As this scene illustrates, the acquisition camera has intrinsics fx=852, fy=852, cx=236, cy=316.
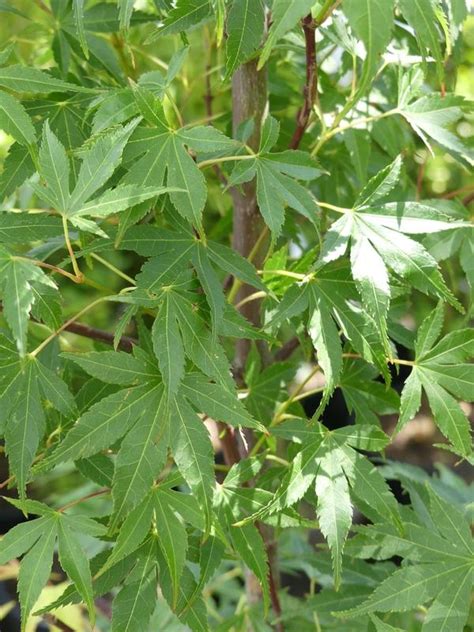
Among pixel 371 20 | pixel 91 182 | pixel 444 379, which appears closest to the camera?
pixel 371 20

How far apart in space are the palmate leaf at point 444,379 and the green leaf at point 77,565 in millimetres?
271

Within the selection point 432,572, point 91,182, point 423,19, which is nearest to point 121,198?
point 91,182

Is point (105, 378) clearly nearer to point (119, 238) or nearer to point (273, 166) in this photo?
point (119, 238)

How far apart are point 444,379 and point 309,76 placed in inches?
10.6

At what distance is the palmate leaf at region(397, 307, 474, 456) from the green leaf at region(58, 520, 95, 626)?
27 centimetres

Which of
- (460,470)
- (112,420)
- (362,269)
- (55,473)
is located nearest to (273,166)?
(362,269)

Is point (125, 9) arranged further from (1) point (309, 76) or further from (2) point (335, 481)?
(2) point (335, 481)

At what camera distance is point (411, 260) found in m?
0.65

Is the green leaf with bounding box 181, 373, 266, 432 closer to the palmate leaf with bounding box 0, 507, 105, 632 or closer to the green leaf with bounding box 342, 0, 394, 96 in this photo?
the palmate leaf with bounding box 0, 507, 105, 632

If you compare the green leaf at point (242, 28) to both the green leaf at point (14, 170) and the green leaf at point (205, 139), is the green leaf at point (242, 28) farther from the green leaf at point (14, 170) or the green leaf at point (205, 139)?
the green leaf at point (14, 170)

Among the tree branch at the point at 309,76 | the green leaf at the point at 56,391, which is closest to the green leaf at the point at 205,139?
the tree branch at the point at 309,76

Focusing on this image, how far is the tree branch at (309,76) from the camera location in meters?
0.64

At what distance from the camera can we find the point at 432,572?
2.37 feet

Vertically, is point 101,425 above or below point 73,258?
below
